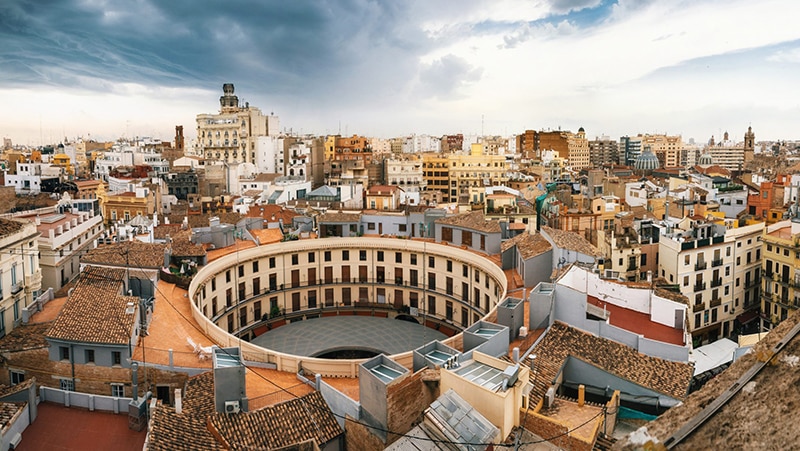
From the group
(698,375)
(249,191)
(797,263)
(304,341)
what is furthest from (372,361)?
(249,191)

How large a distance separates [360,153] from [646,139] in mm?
95654

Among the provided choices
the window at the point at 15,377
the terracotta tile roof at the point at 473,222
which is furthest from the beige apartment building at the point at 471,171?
the window at the point at 15,377

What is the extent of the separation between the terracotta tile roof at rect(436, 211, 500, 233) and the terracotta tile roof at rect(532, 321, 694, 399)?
17127 millimetres

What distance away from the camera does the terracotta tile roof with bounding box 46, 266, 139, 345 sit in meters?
20.6

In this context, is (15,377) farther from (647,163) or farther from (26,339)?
(647,163)

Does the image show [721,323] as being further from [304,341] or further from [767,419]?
[767,419]

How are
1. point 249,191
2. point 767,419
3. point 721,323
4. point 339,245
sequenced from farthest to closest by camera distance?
point 249,191 < point 339,245 < point 721,323 < point 767,419

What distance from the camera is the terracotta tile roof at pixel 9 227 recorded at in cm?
2671

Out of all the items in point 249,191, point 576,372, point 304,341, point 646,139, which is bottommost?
point 304,341

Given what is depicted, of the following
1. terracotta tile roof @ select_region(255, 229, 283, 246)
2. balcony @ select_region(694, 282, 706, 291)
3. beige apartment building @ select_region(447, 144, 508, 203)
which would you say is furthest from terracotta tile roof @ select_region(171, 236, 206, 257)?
beige apartment building @ select_region(447, 144, 508, 203)

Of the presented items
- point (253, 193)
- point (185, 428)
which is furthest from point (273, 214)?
point (185, 428)

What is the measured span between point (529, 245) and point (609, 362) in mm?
14220

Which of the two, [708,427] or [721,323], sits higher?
[708,427]

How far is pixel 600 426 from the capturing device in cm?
1639
